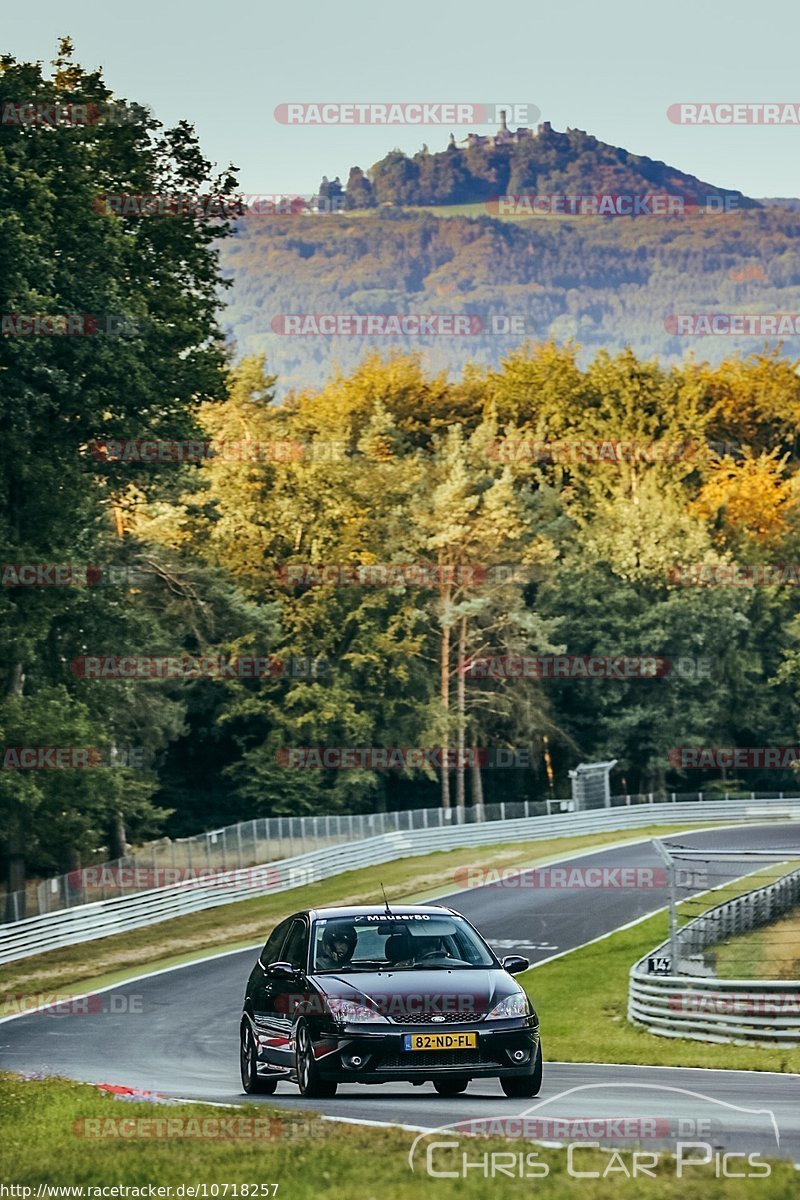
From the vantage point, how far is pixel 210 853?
172 feet

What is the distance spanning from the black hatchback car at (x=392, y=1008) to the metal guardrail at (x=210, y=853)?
92.5ft

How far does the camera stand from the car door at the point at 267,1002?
16406 mm

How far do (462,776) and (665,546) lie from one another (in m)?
15.7

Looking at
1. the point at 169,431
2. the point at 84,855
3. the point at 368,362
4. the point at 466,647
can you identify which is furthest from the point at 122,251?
the point at 368,362

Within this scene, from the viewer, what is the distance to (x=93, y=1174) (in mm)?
11266

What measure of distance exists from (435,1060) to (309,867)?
42.5m

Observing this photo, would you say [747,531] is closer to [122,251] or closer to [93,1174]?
[122,251]
